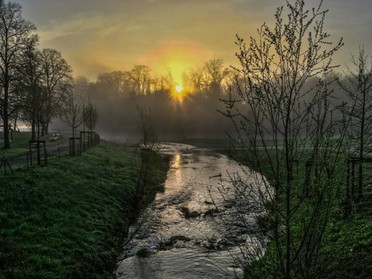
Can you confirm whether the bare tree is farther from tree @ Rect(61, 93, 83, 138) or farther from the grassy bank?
tree @ Rect(61, 93, 83, 138)

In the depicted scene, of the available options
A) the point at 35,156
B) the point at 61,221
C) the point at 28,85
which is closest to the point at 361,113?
the point at 61,221

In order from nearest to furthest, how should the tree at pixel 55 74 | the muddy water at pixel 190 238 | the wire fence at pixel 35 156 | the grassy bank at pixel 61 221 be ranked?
the grassy bank at pixel 61 221 → the muddy water at pixel 190 238 → the wire fence at pixel 35 156 → the tree at pixel 55 74

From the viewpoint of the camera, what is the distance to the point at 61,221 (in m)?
14.9

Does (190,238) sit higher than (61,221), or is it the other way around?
(61,221)

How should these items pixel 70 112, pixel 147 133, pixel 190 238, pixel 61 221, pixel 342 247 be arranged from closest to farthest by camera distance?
pixel 342 247
pixel 61 221
pixel 190 238
pixel 147 133
pixel 70 112

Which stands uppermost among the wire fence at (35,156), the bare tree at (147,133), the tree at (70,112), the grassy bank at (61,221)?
the tree at (70,112)

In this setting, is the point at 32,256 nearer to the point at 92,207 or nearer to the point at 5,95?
the point at 92,207

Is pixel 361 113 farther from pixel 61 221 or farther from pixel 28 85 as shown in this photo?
pixel 28 85

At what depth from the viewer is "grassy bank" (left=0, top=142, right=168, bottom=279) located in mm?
11422

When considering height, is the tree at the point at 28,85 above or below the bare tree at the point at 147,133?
above

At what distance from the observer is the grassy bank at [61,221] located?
37.5ft

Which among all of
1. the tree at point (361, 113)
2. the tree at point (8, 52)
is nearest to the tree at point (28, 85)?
the tree at point (8, 52)

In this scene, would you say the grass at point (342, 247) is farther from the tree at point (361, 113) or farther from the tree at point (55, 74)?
the tree at point (55, 74)

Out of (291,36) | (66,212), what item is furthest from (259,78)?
(66,212)
